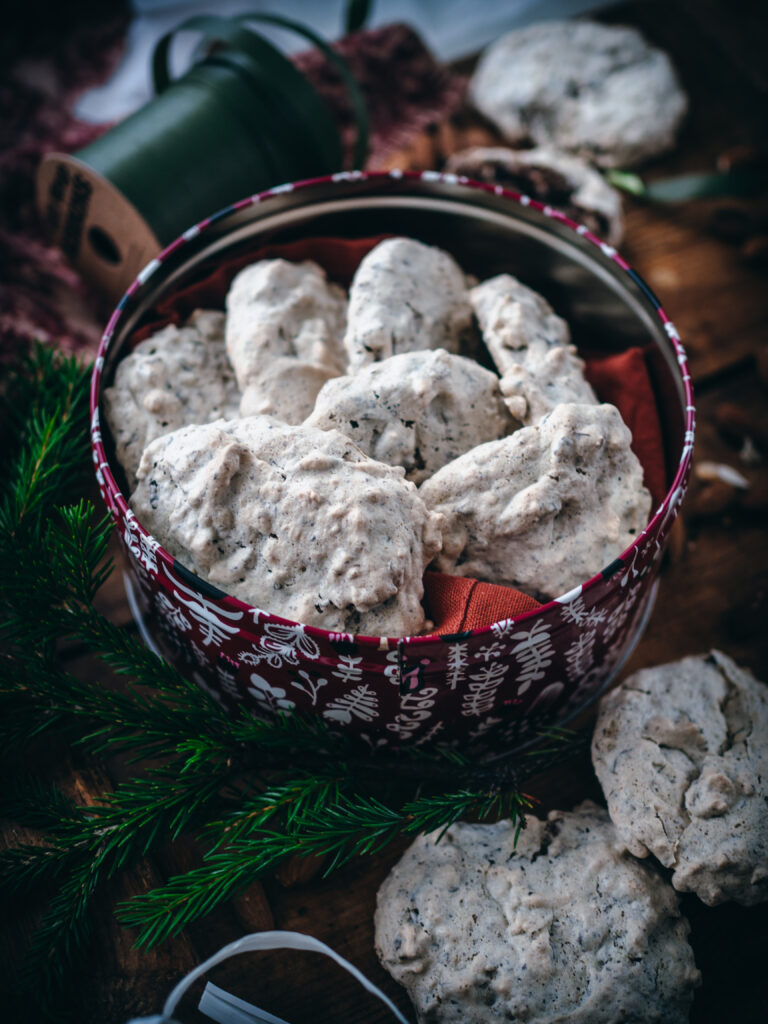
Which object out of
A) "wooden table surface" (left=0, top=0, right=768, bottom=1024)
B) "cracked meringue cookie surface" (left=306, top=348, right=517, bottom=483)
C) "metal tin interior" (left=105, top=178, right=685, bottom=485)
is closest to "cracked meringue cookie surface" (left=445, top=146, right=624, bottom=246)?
"wooden table surface" (left=0, top=0, right=768, bottom=1024)

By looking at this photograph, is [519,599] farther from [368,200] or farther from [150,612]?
[368,200]

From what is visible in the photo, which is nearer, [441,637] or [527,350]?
[441,637]

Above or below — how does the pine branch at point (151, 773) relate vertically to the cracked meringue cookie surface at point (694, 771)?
above

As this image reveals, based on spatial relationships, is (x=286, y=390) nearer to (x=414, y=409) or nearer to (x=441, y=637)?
(x=414, y=409)

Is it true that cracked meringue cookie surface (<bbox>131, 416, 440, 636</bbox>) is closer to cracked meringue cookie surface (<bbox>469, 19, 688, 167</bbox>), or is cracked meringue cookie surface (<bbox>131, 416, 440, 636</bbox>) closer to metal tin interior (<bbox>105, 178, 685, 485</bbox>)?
metal tin interior (<bbox>105, 178, 685, 485</bbox>)

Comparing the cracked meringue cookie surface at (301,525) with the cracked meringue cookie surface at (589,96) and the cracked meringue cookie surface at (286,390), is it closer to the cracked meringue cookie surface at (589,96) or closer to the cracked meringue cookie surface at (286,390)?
the cracked meringue cookie surface at (286,390)

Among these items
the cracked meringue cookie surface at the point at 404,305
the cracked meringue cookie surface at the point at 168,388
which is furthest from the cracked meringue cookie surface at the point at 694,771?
the cracked meringue cookie surface at the point at 168,388

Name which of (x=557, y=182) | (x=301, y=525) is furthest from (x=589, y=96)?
Result: (x=301, y=525)
